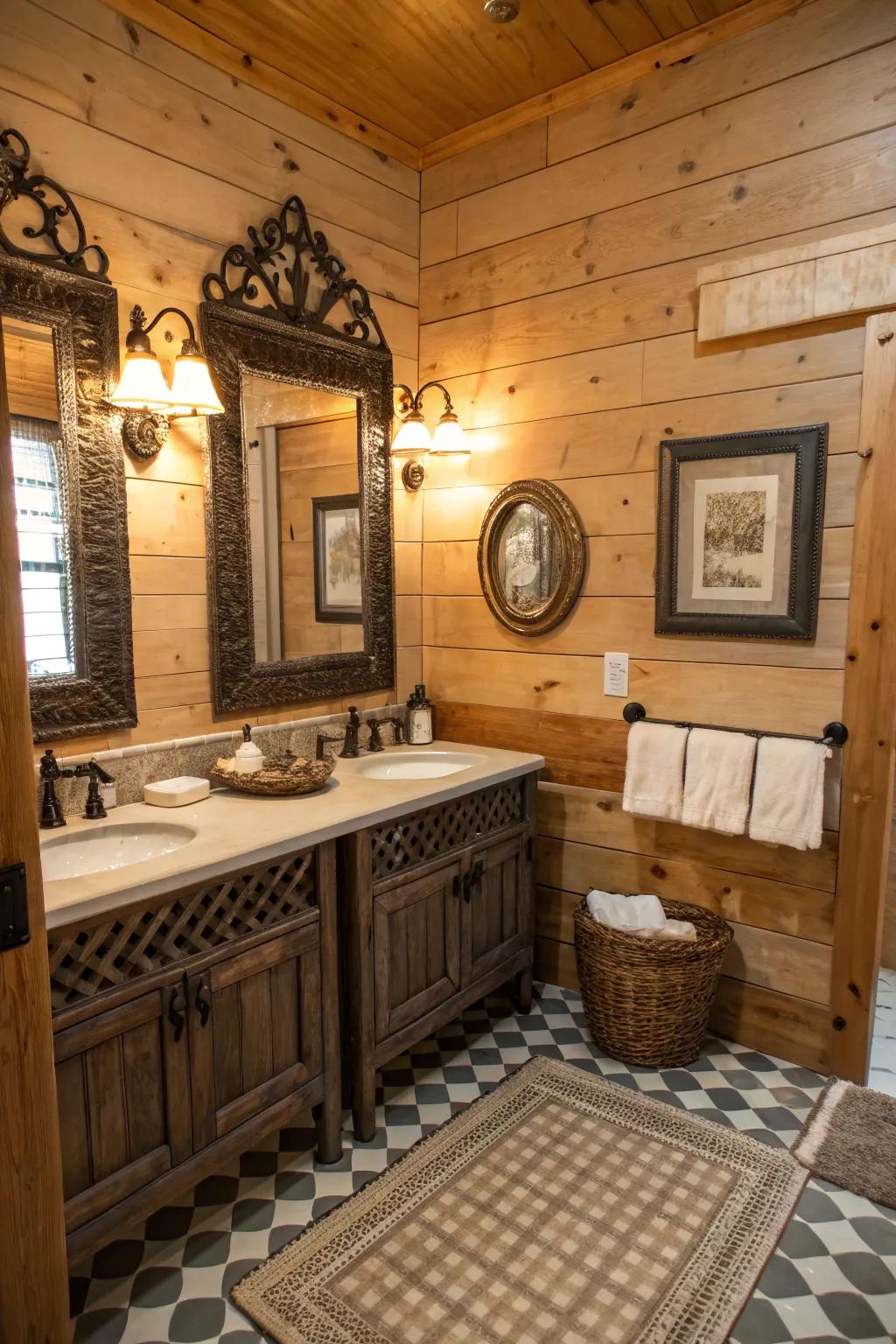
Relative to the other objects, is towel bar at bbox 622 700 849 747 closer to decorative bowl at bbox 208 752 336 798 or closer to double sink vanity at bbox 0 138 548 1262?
double sink vanity at bbox 0 138 548 1262

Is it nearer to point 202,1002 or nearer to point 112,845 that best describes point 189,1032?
point 202,1002

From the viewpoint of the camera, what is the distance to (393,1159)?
1.96 m

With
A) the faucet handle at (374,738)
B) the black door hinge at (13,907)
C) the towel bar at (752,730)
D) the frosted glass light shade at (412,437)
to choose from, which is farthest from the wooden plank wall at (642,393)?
the black door hinge at (13,907)

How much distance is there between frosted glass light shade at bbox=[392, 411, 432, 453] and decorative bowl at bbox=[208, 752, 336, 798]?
111cm

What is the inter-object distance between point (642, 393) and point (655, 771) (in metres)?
1.13

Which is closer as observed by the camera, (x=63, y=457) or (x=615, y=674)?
(x=63, y=457)

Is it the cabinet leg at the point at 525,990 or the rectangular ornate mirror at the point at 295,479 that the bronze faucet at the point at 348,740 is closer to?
the rectangular ornate mirror at the point at 295,479

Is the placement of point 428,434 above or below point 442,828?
above

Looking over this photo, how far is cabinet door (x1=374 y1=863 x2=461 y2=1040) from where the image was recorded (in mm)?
2094

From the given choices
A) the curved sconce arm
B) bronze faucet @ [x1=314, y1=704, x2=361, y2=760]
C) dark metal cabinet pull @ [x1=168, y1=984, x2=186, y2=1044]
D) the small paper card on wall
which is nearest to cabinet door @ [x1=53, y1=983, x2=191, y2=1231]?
dark metal cabinet pull @ [x1=168, y1=984, x2=186, y2=1044]

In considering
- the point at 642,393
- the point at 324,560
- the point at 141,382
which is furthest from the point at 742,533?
the point at 141,382

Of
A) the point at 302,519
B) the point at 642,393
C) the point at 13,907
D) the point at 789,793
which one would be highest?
the point at 642,393

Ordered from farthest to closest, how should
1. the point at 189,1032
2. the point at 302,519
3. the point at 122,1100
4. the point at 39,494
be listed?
1. the point at 302,519
2. the point at 39,494
3. the point at 189,1032
4. the point at 122,1100

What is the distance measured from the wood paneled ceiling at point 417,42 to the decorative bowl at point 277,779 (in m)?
1.89
